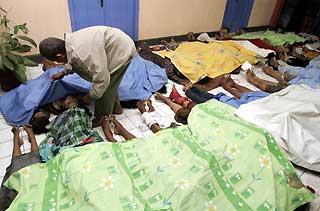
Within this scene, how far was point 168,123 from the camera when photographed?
6.47 feet

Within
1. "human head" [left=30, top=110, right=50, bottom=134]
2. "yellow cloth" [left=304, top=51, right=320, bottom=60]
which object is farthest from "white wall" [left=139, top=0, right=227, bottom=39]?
"human head" [left=30, top=110, right=50, bottom=134]

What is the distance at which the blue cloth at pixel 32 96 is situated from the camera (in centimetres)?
182

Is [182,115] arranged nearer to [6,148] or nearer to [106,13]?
[6,148]

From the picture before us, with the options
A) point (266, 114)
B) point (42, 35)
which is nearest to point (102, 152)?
point (266, 114)

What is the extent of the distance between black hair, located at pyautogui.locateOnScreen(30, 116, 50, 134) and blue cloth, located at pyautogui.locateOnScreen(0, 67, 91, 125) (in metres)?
0.12

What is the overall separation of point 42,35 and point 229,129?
247cm

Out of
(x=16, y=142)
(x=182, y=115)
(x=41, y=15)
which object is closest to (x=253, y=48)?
(x=182, y=115)

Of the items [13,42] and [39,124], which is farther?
[13,42]

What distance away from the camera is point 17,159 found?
4.43ft

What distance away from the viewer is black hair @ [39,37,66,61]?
1.42 m

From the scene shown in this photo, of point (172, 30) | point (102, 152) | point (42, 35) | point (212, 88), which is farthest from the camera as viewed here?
point (172, 30)

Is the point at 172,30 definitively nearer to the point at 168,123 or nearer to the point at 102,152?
the point at 168,123

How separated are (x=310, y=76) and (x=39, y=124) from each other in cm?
273

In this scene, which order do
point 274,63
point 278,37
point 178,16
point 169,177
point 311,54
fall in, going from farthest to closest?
point 278,37 → point 178,16 → point 311,54 → point 274,63 → point 169,177
